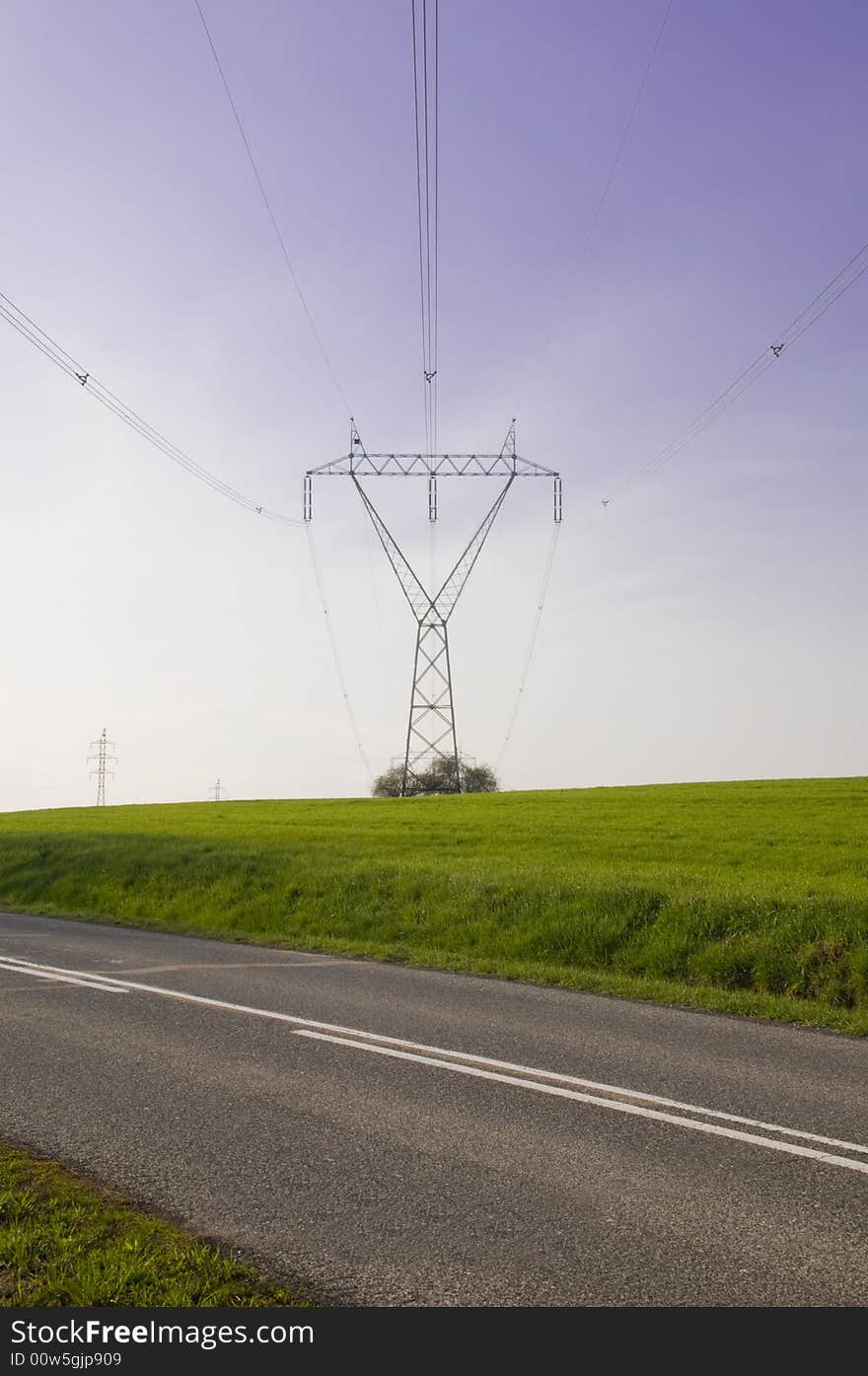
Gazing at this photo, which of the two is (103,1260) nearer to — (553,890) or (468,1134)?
(468,1134)

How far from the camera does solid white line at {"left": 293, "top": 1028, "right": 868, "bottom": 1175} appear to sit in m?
7.29

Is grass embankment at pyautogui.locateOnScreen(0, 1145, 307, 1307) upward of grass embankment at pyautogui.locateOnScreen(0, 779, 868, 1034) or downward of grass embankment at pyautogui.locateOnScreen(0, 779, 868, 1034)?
downward

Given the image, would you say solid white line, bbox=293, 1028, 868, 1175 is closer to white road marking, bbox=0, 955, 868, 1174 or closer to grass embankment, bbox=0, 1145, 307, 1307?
white road marking, bbox=0, 955, 868, 1174

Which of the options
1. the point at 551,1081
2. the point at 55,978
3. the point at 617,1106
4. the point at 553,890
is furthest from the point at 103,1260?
the point at 553,890

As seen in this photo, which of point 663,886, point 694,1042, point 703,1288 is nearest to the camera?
point 703,1288

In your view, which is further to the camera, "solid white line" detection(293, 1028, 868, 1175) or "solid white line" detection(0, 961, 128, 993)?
"solid white line" detection(0, 961, 128, 993)

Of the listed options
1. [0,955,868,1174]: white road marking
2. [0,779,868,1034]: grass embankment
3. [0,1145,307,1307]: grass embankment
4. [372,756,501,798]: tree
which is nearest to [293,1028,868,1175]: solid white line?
[0,955,868,1174]: white road marking

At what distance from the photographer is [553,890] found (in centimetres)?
1930

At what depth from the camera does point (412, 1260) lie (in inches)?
220

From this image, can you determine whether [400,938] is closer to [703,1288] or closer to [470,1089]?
[470,1089]

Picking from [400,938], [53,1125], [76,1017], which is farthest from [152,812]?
[53,1125]

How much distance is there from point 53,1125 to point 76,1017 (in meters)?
3.81

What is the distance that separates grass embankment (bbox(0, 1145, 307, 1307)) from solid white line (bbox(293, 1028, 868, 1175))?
3664 millimetres

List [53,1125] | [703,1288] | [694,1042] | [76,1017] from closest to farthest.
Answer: [703,1288] → [53,1125] → [694,1042] → [76,1017]
